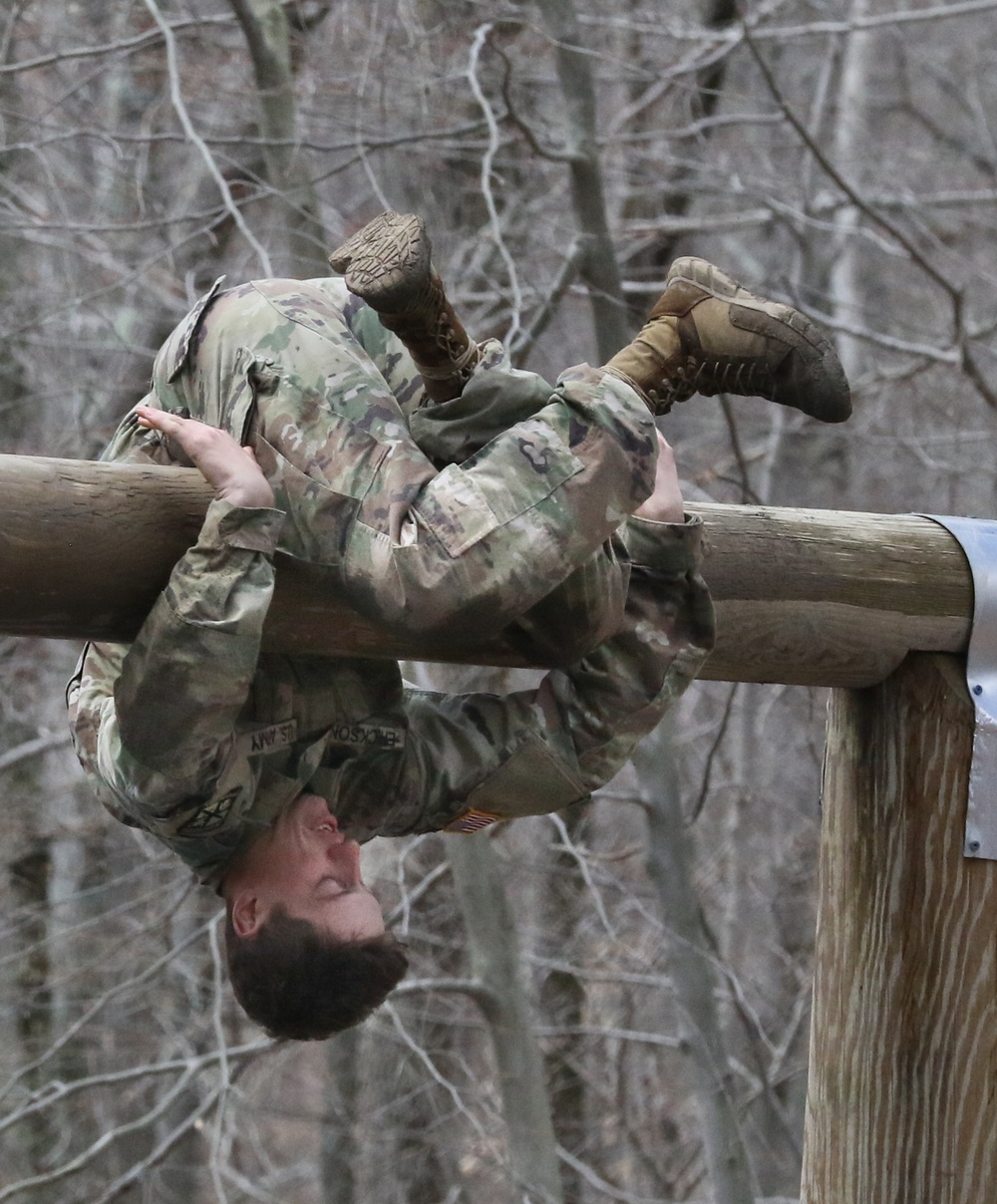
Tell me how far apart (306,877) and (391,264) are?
1.00 m

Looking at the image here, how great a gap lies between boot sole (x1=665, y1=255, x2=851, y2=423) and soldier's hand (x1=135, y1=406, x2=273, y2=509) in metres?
0.98

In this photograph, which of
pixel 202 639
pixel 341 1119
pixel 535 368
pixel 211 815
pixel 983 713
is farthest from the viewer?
pixel 341 1119

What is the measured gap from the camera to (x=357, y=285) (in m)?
2.27

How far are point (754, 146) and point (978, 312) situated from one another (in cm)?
235

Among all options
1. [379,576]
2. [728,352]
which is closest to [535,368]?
[728,352]

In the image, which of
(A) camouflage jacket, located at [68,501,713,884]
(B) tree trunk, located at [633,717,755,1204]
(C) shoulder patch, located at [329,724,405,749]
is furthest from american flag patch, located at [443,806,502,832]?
(B) tree trunk, located at [633,717,755,1204]

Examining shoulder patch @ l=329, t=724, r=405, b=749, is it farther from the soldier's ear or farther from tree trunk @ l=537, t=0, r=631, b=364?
tree trunk @ l=537, t=0, r=631, b=364

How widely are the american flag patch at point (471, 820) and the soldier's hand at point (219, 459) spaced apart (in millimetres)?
879

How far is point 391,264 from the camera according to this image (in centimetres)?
228

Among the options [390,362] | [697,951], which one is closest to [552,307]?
[697,951]

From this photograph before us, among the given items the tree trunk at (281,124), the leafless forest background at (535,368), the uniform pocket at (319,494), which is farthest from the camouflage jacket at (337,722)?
the tree trunk at (281,124)

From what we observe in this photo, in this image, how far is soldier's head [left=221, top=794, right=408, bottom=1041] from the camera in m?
2.66

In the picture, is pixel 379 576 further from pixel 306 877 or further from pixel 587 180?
pixel 587 180

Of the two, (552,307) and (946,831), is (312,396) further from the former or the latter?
(552,307)
